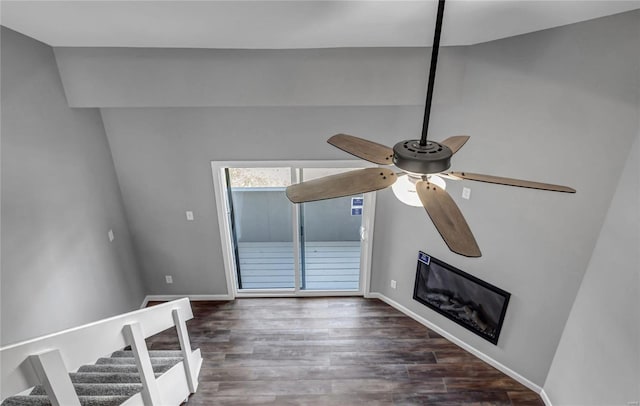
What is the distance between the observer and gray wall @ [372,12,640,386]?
239 cm

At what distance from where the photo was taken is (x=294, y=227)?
4293mm

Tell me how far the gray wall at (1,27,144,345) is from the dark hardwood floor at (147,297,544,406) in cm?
125

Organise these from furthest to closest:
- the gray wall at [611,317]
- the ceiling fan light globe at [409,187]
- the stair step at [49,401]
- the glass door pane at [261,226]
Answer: the glass door pane at [261,226], the gray wall at [611,317], the stair step at [49,401], the ceiling fan light globe at [409,187]

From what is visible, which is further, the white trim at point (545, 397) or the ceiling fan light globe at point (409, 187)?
the white trim at point (545, 397)

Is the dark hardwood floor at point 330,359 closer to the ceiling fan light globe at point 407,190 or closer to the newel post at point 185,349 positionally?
the newel post at point 185,349

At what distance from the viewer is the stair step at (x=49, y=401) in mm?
2053

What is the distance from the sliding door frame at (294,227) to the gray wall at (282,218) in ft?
0.43

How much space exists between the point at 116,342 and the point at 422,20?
260cm

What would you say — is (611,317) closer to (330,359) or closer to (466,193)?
(466,193)

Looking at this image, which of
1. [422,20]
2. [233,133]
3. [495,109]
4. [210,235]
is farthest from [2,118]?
[495,109]

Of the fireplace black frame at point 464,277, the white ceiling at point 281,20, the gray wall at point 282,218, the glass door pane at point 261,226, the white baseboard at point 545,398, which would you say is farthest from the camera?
the gray wall at point 282,218

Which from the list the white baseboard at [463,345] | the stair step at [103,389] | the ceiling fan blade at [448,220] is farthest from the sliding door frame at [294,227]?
the ceiling fan blade at [448,220]

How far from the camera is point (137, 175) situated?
153 inches

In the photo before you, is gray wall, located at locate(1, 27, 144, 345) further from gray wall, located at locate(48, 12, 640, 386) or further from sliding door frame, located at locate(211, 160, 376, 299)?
sliding door frame, located at locate(211, 160, 376, 299)
